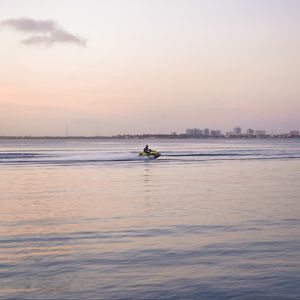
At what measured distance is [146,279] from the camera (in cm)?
945

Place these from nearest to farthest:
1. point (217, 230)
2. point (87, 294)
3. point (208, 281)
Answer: point (87, 294)
point (208, 281)
point (217, 230)

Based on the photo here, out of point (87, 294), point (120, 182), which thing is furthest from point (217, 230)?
point (120, 182)

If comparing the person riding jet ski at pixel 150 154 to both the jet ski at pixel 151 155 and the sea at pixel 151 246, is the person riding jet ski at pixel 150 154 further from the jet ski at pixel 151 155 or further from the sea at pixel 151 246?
the sea at pixel 151 246

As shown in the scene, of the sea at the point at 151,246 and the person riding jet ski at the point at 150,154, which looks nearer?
the sea at the point at 151,246

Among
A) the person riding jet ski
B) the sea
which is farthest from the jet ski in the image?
the sea

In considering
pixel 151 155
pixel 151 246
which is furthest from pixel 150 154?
pixel 151 246

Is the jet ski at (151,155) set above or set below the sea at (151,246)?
above

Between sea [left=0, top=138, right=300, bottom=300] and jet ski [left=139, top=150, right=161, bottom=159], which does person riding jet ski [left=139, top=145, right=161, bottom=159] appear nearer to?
jet ski [left=139, top=150, right=161, bottom=159]

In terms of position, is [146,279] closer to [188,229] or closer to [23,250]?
[23,250]

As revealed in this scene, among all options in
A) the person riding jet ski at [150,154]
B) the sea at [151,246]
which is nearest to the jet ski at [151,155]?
the person riding jet ski at [150,154]

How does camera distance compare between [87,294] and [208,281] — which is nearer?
[87,294]

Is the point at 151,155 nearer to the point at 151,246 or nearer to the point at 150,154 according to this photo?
the point at 150,154

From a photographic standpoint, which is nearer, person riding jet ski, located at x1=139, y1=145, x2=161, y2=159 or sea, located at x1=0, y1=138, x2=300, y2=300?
sea, located at x1=0, y1=138, x2=300, y2=300

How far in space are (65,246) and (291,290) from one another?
5.84m
